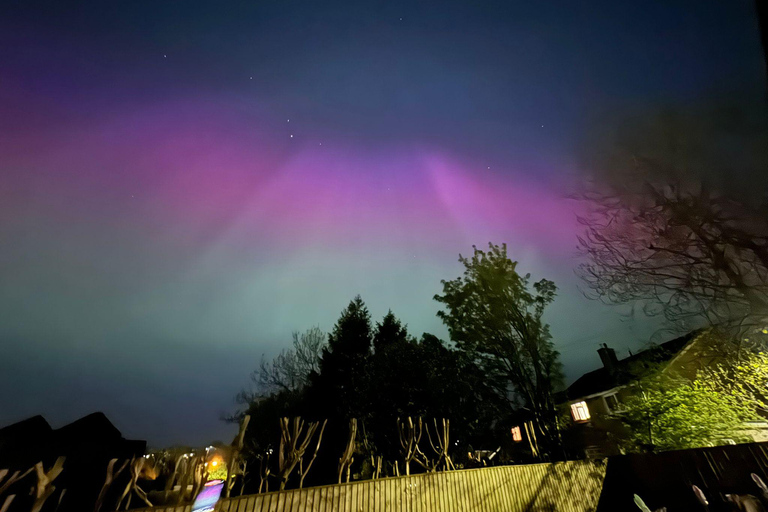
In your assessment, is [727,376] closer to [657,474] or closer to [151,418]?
[657,474]

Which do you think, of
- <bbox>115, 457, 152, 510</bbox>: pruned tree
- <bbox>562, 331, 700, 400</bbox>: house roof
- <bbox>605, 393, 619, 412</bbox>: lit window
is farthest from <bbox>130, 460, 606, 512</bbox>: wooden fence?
<bbox>605, 393, 619, 412</bbox>: lit window

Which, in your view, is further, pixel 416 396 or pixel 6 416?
pixel 6 416

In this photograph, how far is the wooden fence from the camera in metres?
5.80

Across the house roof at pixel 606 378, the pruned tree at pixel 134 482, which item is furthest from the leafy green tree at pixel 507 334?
the pruned tree at pixel 134 482

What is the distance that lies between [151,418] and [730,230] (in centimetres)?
25240

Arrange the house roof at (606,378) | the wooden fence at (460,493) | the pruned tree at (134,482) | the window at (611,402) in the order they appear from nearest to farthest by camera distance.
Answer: the pruned tree at (134,482) → the wooden fence at (460,493) → the house roof at (606,378) → the window at (611,402)

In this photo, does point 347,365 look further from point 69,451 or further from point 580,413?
point 580,413

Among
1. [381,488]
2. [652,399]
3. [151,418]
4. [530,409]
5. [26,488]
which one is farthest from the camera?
[151,418]

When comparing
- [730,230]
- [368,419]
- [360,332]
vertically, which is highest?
[360,332]

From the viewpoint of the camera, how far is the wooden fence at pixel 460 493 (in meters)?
5.80

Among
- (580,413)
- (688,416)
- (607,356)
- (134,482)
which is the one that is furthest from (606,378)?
(134,482)

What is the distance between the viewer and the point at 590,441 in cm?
2297

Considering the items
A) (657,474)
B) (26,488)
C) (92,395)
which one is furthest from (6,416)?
(657,474)

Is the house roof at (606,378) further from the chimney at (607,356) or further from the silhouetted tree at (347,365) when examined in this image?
the silhouetted tree at (347,365)
